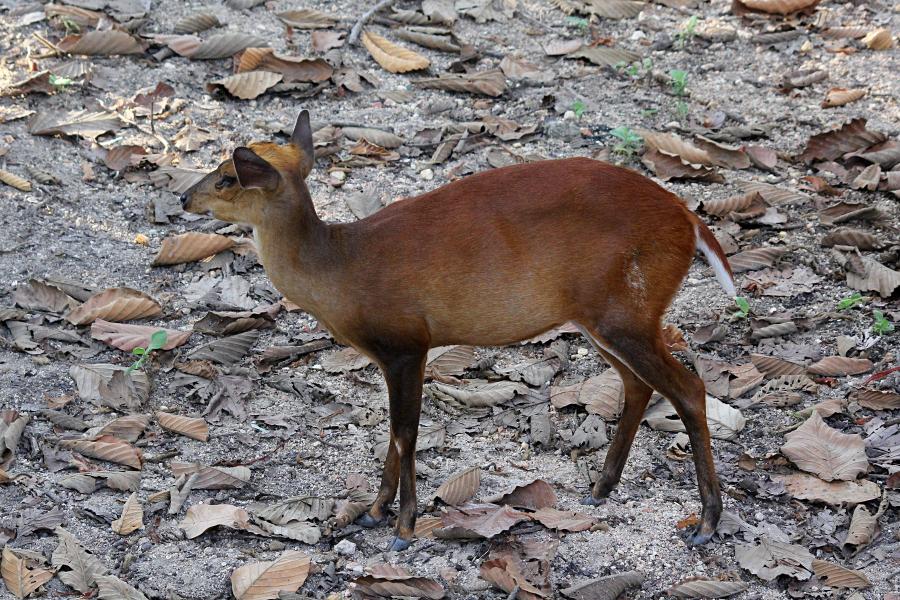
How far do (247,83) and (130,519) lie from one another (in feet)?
12.6

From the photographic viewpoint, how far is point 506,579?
4.40m

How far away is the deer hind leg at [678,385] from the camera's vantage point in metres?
4.52

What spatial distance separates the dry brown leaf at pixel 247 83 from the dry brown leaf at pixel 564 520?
13.0 ft

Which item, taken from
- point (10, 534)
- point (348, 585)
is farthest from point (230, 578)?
point (10, 534)

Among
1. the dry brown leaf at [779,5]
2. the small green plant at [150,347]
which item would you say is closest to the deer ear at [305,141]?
the small green plant at [150,347]

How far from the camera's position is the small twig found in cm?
834

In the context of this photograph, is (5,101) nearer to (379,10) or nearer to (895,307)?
(379,10)

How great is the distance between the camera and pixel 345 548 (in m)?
4.71

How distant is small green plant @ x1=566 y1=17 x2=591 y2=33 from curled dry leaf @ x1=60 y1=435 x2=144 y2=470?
16.4 ft

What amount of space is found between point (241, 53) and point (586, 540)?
4670 mm

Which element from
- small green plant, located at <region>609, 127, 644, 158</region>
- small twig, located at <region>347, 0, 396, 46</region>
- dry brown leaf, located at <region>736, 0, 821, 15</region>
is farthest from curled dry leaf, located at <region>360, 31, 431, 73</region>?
dry brown leaf, located at <region>736, 0, 821, 15</region>

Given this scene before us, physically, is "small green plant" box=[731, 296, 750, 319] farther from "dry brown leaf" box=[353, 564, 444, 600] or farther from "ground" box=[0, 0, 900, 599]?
"dry brown leaf" box=[353, 564, 444, 600]

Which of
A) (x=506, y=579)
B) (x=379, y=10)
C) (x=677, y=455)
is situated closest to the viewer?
(x=506, y=579)

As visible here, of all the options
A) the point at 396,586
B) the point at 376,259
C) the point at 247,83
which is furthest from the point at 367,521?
the point at 247,83
